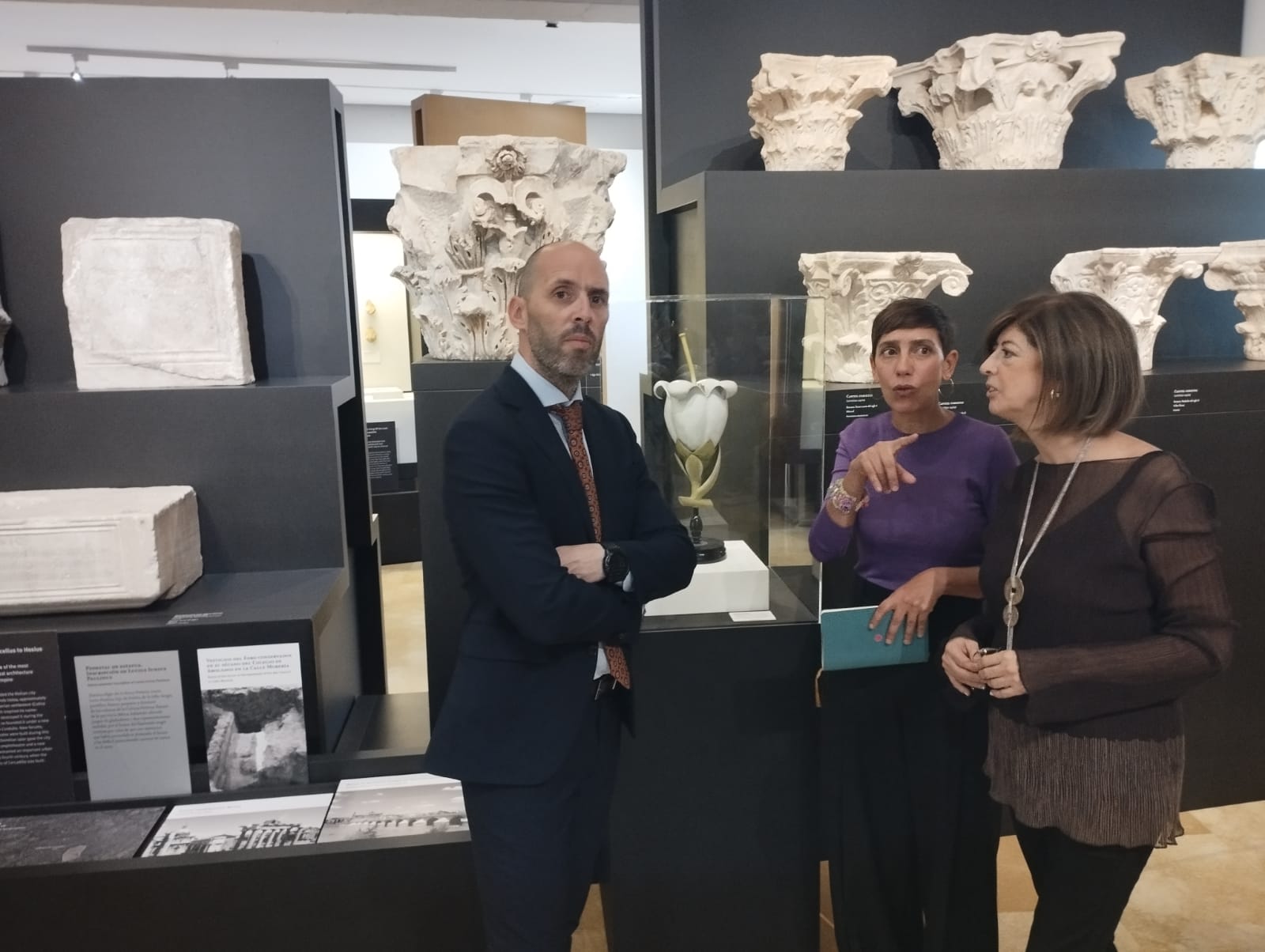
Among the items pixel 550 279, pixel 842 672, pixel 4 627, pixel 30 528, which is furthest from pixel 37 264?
pixel 842 672

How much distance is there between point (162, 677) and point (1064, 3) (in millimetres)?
4091

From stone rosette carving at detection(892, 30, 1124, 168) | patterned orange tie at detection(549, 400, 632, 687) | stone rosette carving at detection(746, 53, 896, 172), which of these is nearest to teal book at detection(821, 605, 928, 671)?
patterned orange tie at detection(549, 400, 632, 687)

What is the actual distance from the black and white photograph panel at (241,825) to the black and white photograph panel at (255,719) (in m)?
0.08

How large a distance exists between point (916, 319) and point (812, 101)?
168 cm

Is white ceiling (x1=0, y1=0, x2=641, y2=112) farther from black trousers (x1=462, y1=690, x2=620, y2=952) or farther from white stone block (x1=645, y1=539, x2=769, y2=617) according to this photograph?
black trousers (x1=462, y1=690, x2=620, y2=952)

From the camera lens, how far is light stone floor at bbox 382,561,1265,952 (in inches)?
103

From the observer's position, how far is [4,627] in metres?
2.41

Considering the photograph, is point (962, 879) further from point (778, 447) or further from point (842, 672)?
point (778, 447)

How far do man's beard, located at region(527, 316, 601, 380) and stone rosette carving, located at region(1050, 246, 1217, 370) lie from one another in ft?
7.28

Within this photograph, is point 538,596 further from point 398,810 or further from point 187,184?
point 187,184

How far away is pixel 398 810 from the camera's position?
2389 millimetres

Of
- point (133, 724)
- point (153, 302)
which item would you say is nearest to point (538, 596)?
point (133, 724)

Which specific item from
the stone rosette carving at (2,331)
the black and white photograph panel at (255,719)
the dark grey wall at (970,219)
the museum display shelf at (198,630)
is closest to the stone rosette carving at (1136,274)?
the dark grey wall at (970,219)

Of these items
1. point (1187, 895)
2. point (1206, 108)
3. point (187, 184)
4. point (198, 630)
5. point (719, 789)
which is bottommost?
point (1187, 895)
